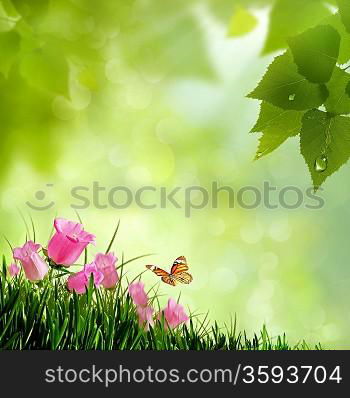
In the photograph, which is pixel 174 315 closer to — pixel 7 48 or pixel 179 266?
pixel 179 266

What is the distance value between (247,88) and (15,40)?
0.37 meters

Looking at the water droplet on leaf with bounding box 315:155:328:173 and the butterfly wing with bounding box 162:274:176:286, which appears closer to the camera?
the water droplet on leaf with bounding box 315:155:328:173

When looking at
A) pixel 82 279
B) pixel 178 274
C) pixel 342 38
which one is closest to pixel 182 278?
pixel 178 274

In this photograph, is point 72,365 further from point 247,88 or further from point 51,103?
point 247,88

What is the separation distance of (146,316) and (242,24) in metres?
0.34

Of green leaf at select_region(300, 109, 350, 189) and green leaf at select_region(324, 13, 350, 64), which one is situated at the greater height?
green leaf at select_region(324, 13, 350, 64)

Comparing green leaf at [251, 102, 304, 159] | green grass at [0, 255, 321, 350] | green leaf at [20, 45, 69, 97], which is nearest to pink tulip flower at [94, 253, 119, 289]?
green grass at [0, 255, 321, 350]

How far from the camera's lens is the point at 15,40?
54 cm

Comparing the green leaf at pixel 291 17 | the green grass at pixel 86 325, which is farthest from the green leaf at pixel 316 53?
the green grass at pixel 86 325

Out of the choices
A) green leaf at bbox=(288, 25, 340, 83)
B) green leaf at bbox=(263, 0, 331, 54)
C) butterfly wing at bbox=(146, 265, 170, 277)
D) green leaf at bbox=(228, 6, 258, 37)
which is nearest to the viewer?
green leaf at bbox=(288, 25, 340, 83)

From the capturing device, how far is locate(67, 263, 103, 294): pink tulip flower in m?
0.63

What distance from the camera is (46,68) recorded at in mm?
549

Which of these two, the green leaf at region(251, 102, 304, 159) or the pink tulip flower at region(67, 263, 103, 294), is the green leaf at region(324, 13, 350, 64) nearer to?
the green leaf at region(251, 102, 304, 159)

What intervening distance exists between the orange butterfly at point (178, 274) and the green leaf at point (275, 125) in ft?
1.20
